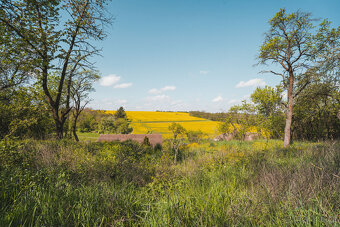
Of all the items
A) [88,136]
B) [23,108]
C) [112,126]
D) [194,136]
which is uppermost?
[23,108]

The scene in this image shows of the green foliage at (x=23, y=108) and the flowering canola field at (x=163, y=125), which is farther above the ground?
the green foliage at (x=23, y=108)

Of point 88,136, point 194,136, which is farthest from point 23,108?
point 88,136

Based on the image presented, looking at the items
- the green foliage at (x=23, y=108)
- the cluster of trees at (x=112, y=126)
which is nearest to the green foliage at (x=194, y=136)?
the green foliage at (x=23, y=108)

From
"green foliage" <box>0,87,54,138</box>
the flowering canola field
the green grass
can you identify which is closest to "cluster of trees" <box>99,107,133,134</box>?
the flowering canola field

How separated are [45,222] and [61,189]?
928mm

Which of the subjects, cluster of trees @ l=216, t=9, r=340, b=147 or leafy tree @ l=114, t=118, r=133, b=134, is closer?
cluster of trees @ l=216, t=9, r=340, b=147

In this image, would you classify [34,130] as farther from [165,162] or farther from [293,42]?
[293,42]

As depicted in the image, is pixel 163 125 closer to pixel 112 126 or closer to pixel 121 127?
pixel 121 127

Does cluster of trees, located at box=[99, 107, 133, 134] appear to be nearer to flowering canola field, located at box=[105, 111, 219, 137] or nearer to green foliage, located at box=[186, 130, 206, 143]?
flowering canola field, located at box=[105, 111, 219, 137]

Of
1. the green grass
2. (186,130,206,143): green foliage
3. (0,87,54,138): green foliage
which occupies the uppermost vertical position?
(0,87,54,138): green foliage

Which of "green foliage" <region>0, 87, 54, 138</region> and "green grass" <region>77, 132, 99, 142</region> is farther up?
"green foliage" <region>0, 87, 54, 138</region>

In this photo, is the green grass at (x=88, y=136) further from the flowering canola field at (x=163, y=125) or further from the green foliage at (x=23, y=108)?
the green foliage at (x=23, y=108)

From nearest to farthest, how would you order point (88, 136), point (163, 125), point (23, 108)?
point (23, 108), point (88, 136), point (163, 125)

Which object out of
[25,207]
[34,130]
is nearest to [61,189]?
[25,207]
